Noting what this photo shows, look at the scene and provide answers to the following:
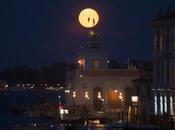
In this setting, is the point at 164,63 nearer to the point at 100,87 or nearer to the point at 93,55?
the point at 100,87

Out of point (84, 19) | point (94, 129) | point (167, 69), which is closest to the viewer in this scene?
point (94, 129)

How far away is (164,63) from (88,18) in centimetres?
1772

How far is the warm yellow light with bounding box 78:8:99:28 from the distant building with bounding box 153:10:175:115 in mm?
13019

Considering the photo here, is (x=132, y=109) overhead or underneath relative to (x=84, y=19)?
underneath

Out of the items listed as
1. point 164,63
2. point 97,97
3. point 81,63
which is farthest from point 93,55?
point 164,63

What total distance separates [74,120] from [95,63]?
13803 millimetres

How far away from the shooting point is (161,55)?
199 feet

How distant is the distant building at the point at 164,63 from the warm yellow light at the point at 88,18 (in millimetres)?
13019

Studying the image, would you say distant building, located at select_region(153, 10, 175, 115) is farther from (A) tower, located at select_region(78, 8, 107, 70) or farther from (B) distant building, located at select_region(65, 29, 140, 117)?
(A) tower, located at select_region(78, 8, 107, 70)

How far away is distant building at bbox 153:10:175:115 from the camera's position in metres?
58.3

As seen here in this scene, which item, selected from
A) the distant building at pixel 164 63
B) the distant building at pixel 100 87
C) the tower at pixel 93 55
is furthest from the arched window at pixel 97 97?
the distant building at pixel 164 63

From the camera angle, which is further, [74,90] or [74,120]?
[74,90]

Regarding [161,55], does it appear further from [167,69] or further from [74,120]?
[74,120]

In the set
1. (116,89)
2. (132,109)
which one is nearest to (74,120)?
(132,109)
